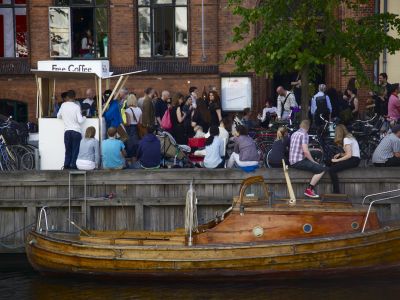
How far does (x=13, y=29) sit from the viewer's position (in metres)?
33.1

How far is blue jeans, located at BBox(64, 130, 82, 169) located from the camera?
22109mm

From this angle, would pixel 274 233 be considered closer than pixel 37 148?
Yes

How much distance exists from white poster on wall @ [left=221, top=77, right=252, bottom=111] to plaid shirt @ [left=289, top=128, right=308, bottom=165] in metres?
11.0

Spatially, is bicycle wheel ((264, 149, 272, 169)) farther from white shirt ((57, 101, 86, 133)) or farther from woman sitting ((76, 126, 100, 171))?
white shirt ((57, 101, 86, 133))

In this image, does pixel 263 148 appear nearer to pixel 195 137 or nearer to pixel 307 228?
pixel 195 137

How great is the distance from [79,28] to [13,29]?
6.83 feet

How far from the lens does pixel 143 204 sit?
20.9 m

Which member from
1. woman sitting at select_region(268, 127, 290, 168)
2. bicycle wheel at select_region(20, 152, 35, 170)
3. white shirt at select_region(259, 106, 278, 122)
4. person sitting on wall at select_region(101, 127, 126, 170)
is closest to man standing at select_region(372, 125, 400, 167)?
woman sitting at select_region(268, 127, 290, 168)

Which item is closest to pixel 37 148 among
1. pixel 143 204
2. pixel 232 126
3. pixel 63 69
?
pixel 63 69

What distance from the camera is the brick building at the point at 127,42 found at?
3222 centimetres

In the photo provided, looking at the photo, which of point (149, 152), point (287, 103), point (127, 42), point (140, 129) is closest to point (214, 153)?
point (149, 152)

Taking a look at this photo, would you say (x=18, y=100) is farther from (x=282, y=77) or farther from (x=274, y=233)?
(x=274, y=233)

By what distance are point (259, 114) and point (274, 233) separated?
39.3 ft

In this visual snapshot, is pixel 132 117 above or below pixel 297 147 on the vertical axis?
above
